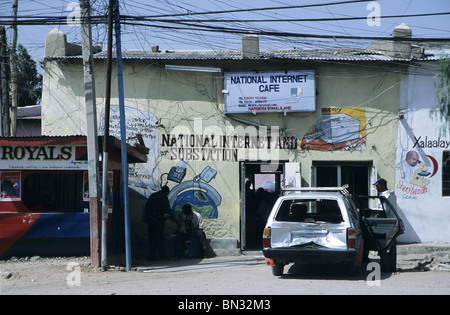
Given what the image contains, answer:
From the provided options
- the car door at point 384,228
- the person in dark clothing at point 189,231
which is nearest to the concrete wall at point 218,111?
the person in dark clothing at point 189,231

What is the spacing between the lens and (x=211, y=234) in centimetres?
1480

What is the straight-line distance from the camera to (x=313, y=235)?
9.49 metres

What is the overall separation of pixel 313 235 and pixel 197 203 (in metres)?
5.83

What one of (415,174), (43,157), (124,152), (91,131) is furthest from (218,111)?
(415,174)

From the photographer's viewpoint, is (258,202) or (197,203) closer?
(197,203)

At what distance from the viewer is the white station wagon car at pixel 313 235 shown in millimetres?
9344

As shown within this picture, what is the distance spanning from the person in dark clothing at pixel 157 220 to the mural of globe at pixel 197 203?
1.55 m

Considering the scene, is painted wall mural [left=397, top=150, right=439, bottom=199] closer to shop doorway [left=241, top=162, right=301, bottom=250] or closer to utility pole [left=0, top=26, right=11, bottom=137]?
shop doorway [left=241, top=162, right=301, bottom=250]

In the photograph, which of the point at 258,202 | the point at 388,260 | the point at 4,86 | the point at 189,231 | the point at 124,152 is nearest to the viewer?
the point at 388,260

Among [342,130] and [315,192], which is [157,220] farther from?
[342,130]

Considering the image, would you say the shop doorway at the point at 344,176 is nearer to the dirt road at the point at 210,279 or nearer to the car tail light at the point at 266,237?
the dirt road at the point at 210,279
